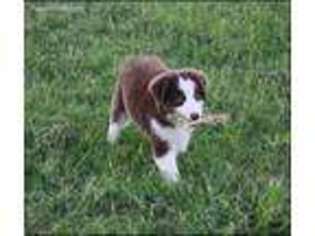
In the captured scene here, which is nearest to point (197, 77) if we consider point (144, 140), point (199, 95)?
point (199, 95)

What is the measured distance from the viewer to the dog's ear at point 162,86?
2.05 m

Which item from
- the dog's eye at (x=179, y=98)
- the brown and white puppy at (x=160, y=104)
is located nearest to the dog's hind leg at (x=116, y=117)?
the brown and white puppy at (x=160, y=104)

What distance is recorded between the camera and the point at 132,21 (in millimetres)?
2152

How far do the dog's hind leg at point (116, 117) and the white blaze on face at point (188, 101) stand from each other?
113 millimetres

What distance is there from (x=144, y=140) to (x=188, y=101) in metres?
0.12

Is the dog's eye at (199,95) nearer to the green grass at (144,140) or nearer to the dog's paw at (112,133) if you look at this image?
the green grass at (144,140)

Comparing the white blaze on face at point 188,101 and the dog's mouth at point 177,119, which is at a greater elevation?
the white blaze on face at point 188,101

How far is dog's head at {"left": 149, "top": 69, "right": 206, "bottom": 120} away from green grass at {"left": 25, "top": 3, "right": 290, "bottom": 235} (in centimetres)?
5

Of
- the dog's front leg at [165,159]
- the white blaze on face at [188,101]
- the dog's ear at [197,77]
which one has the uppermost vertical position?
the dog's ear at [197,77]

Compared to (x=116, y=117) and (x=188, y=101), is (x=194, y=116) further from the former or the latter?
(x=116, y=117)

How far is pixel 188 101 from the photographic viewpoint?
205 centimetres

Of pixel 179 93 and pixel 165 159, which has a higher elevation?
pixel 179 93

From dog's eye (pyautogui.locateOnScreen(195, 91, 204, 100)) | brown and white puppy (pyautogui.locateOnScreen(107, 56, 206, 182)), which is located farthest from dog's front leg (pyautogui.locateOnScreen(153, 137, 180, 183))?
dog's eye (pyautogui.locateOnScreen(195, 91, 204, 100))

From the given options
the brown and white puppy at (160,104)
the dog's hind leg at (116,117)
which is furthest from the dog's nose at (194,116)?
the dog's hind leg at (116,117)
